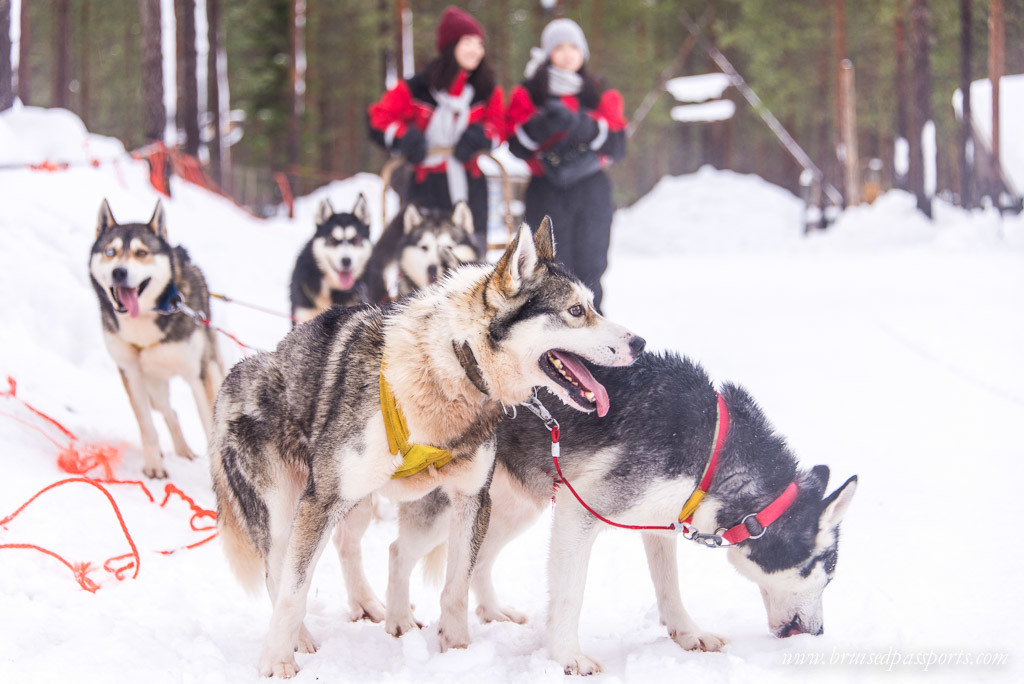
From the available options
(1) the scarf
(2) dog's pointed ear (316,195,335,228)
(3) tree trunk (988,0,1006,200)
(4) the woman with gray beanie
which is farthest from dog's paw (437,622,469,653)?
(3) tree trunk (988,0,1006,200)

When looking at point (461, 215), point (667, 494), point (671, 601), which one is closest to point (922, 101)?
point (461, 215)

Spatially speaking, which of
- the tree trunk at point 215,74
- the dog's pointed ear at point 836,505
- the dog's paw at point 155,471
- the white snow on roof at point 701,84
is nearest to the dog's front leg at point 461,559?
the dog's pointed ear at point 836,505

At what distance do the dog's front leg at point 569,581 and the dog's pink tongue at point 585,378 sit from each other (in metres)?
0.42

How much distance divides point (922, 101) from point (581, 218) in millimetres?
13493

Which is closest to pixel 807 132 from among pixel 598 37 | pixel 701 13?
pixel 701 13

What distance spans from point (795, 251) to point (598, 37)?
11.2 metres

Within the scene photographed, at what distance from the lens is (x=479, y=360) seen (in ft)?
8.02

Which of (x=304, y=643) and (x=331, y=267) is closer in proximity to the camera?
(x=304, y=643)

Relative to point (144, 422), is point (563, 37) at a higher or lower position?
higher

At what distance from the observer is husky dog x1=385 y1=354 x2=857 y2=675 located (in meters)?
2.62

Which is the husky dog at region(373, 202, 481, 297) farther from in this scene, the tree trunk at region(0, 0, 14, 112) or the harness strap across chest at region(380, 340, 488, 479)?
the tree trunk at region(0, 0, 14, 112)

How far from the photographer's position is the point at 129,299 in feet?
14.0

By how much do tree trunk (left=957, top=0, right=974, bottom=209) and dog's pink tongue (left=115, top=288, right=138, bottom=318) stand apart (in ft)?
39.6

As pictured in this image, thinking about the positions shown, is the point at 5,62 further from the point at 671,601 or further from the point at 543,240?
the point at 671,601
